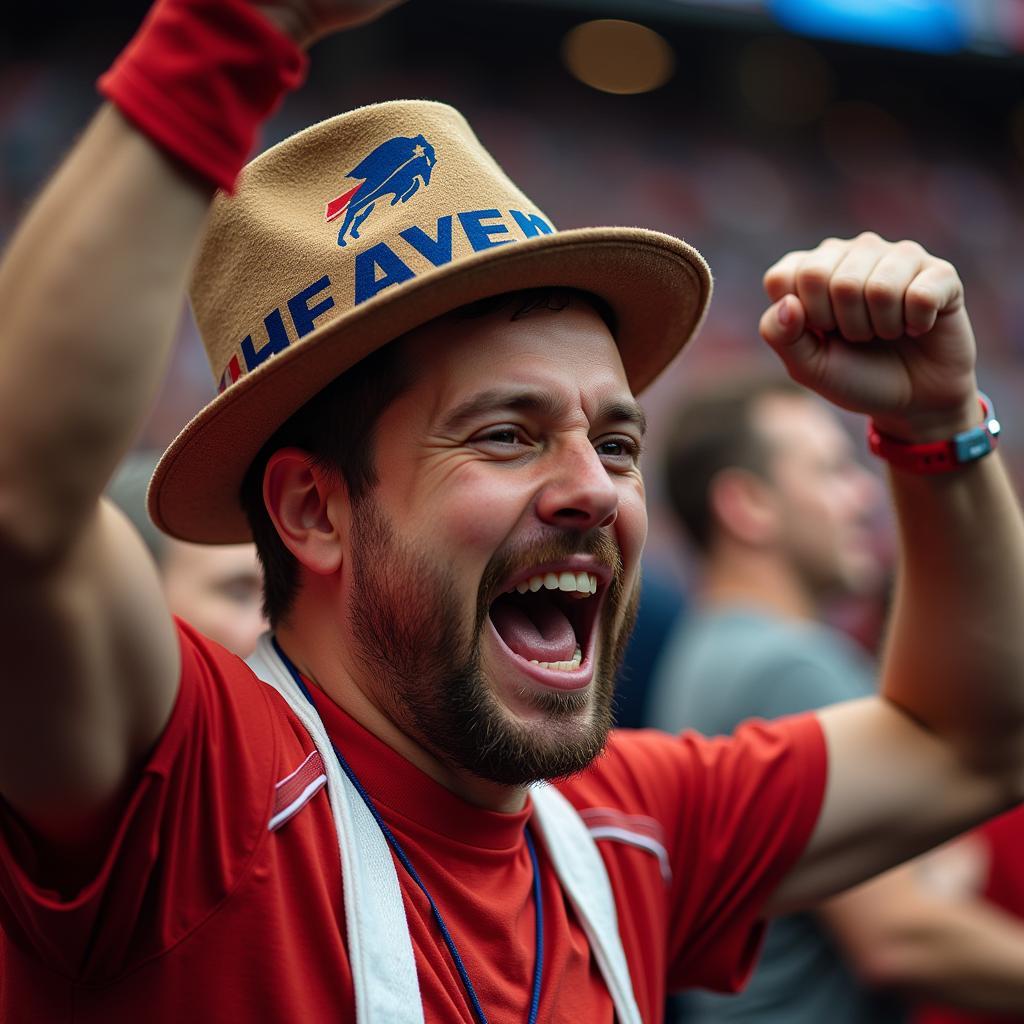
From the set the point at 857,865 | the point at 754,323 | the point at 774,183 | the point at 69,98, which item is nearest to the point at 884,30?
the point at 774,183

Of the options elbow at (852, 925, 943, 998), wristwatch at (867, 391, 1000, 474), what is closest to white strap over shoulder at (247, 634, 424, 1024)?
wristwatch at (867, 391, 1000, 474)

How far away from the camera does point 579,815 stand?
212 centimetres

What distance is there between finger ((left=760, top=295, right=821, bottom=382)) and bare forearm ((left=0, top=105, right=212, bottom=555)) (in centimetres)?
100

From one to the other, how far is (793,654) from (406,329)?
1.94 m

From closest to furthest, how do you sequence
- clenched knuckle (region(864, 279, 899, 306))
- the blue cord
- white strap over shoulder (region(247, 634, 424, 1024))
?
white strap over shoulder (region(247, 634, 424, 1024)) < the blue cord < clenched knuckle (region(864, 279, 899, 306))

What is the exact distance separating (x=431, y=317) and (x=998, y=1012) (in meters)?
2.52

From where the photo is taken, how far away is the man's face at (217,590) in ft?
9.58

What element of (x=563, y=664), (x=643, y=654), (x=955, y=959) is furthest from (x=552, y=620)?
(x=643, y=654)

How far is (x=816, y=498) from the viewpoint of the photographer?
4.07 meters

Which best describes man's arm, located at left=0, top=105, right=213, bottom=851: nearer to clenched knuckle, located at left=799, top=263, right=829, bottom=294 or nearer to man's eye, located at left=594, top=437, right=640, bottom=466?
man's eye, located at left=594, top=437, right=640, bottom=466

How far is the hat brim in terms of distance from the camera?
1.70 meters

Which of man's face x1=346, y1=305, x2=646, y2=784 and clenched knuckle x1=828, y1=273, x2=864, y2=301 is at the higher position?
clenched knuckle x1=828, y1=273, x2=864, y2=301

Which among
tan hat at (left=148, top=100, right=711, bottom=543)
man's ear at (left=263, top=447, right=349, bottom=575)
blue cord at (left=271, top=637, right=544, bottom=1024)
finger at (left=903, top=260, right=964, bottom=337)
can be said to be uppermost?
tan hat at (left=148, top=100, right=711, bottom=543)

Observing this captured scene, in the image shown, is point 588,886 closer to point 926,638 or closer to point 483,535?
point 483,535
